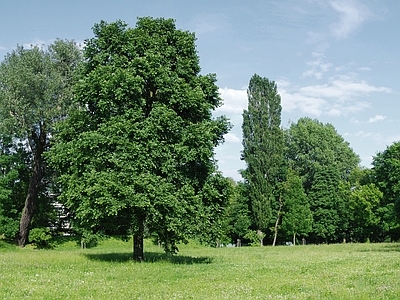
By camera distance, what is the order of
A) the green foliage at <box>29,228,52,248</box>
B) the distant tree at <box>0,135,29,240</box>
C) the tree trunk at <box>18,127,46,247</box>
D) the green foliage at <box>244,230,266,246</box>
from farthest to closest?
the green foliage at <box>244,230,266,246</box> < the green foliage at <box>29,228,52,248</box> < the tree trunk at <box>18,127,46,247</box> < the distant tree at <box>0,135,29,240</box>

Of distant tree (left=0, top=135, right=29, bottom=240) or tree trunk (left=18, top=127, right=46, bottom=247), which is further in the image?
tree trunk (left=18, top=127, right=46, bottom=247)

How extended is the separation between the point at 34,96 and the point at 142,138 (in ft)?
85.1

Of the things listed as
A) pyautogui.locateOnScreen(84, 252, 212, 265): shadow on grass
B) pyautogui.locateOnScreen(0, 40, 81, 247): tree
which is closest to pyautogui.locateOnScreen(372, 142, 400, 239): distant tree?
pyautogui.locateOnScreen(84, 252, 212, 265): shadow on grass

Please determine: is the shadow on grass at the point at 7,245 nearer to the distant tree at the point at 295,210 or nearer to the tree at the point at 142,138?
the tree at the point at 142,138

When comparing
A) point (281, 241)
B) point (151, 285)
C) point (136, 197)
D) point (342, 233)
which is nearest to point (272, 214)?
point (281, 241)

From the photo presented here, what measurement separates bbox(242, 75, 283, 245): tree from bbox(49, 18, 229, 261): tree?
3845 centimetres

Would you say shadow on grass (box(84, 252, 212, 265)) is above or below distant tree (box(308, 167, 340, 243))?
below

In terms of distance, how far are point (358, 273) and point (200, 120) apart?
13605 millimetres

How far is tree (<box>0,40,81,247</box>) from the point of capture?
45750 millimetres

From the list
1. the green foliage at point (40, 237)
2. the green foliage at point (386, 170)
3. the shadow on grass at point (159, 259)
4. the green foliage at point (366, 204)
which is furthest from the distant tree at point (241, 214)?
the shadow on grass at point (159, 259)

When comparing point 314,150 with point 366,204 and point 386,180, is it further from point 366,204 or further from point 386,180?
point 366,204

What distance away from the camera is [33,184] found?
50.1 meters

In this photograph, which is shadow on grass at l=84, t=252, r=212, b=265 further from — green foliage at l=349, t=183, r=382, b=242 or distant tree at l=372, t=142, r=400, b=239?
distant tree at l=372, t=142, r=400, b=239

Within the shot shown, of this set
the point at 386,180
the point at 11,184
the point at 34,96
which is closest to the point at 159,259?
the point at 34,96
